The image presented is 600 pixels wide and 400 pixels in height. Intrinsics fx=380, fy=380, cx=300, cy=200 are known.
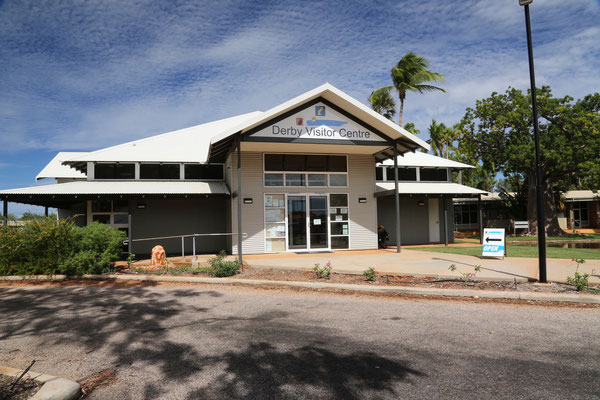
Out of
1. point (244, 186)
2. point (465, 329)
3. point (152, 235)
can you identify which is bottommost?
point (465, 329)

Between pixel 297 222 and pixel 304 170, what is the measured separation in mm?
2114

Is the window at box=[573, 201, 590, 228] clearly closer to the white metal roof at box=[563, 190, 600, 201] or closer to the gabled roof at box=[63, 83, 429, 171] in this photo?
the white metal roof at box=[563, 190, 600, 201]

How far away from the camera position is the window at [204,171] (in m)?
17.3

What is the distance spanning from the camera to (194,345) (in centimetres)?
482

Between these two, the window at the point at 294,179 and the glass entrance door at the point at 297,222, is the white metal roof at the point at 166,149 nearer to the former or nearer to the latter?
the window at the point at 294,179

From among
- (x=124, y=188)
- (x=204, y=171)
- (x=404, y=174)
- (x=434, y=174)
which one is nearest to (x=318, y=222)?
(x=204, y=171)

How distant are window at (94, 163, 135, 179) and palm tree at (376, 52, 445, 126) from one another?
2435 centimetres

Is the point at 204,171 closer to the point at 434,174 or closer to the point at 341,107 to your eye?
the point at 341,107

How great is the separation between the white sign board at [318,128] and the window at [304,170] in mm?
2063

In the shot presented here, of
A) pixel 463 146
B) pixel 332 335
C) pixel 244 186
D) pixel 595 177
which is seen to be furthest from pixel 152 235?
pixel 595 177

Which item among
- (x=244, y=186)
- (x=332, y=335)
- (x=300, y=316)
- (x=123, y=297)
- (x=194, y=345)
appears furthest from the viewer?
(x=244, y=186)

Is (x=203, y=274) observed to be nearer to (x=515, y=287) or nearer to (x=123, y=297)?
(x=123, y=297)

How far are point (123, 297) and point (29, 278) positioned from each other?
394 centimetres

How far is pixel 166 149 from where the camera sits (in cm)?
1839
